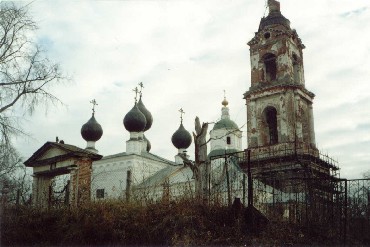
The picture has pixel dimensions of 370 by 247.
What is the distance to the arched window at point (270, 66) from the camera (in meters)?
25.3

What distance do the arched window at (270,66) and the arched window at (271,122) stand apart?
196 cm

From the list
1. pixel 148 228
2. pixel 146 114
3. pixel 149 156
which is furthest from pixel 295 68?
pixel 148 228

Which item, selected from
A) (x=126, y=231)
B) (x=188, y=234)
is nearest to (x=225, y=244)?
(x=188, y=234)

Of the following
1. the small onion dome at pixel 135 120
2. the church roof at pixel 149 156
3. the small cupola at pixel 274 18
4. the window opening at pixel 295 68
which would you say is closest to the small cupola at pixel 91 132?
the church roof at pixel 149 156

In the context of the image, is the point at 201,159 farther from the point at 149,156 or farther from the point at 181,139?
the point at 181,139

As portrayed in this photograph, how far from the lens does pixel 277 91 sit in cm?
2408

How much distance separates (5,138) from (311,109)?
62.9 ft

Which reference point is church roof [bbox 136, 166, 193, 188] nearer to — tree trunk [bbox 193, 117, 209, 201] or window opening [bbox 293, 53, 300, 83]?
window opening [bbox 293, 53, 300, 83]

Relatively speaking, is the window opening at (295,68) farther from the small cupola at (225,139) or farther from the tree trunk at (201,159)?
the tree trunk at (201,159)

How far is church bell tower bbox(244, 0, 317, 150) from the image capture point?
2369 cm

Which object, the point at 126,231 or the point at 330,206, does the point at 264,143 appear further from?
the point at 126,231

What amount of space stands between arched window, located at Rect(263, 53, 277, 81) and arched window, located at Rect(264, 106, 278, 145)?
196 cm

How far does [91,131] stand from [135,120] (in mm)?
3690

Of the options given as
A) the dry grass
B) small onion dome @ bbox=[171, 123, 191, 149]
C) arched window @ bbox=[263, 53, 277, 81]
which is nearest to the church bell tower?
arched window @ bbox=[263, 53, 277, 81]
